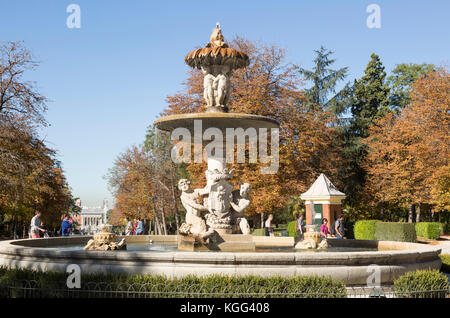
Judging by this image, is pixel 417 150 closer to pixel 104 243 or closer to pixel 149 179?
pixel 149 179

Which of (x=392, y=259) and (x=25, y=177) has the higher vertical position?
(x=25, y=177)

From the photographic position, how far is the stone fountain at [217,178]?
12023mm

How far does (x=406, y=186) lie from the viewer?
36844mm

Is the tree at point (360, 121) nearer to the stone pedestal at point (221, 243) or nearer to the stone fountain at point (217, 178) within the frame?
the stone fountain at point (217, 178)

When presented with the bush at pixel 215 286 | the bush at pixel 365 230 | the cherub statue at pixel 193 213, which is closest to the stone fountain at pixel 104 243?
the cherub statue at pixel 193 213

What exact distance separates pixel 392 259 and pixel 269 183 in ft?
60.4

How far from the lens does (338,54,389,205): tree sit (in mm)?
40719

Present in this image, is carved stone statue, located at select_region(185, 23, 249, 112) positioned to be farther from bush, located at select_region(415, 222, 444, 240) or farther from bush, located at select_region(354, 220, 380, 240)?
bush, located at select_region(415, 222, 444, 240)

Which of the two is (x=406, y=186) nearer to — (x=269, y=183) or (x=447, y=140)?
(x=447, y=140)

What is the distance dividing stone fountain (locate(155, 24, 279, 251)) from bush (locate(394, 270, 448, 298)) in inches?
173

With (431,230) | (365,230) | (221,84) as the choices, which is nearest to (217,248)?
(221,84)

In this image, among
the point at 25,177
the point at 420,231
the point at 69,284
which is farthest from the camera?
the point at 420,231

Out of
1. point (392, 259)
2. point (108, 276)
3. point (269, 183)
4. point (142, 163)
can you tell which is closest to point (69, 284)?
point (108, 276)

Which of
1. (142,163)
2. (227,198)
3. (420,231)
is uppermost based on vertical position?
(142,163)
